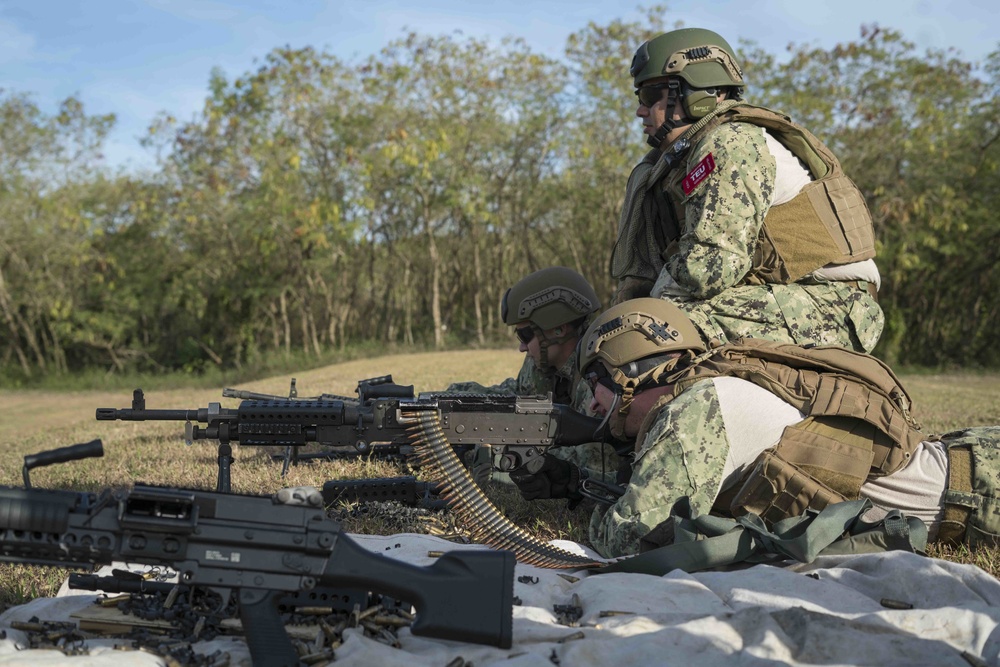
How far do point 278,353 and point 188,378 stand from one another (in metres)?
2.23

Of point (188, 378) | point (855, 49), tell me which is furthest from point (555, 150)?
point (188, 378)

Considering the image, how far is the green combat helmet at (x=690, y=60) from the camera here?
5488mm

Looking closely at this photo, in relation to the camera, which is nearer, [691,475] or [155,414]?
[691,475]

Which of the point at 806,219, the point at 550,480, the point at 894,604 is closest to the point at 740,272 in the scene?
the point at 806,219

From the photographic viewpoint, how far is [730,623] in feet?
10.6

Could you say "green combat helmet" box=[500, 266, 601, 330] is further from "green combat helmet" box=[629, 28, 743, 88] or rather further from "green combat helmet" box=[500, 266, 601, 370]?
"green combat helmet" box=[629, 28, 743, 88]

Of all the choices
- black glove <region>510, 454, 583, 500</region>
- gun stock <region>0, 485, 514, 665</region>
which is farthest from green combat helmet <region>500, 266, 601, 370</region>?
gun stock <region>0, 485, 514, 665</region>

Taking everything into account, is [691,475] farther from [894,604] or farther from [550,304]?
[550,304]

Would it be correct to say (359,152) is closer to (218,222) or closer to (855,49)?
(218,222)

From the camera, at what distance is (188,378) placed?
885 inches

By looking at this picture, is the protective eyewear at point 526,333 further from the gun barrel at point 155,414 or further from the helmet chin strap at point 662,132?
the gun barrel at point 155,414

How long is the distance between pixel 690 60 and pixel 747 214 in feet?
3.46

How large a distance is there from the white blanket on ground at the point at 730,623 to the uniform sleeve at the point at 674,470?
21.3 inches

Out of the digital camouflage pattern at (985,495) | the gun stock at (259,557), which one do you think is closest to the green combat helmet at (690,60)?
the digital camouflage pattern at (985,495)
